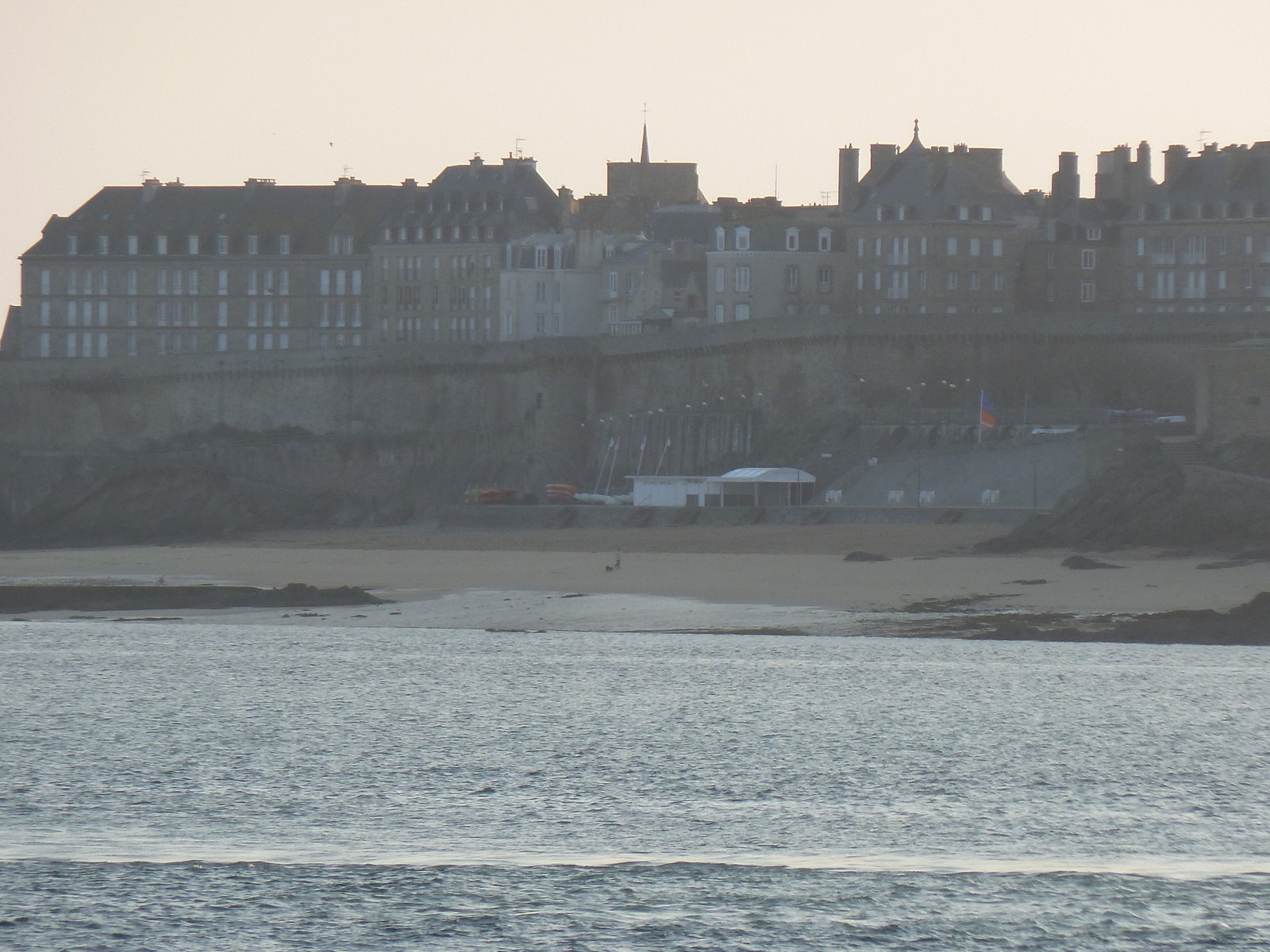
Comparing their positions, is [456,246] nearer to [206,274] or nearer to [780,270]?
[206,274]

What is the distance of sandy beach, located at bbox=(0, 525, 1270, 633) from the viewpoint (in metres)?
26.3

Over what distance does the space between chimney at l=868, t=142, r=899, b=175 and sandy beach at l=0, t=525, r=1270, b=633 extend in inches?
993

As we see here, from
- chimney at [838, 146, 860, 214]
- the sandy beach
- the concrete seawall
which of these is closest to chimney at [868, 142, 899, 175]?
chimney at [838, 146, 860, 214]

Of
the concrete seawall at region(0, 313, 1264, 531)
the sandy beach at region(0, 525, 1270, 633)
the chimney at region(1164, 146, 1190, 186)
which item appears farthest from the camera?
the chimney at region(1164, 146, 1190, 186)

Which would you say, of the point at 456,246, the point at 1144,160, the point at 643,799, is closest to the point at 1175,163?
the point at 1144,160

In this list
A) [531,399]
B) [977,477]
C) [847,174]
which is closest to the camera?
[977,477]

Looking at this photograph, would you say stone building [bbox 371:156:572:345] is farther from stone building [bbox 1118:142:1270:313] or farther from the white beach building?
the white beach building

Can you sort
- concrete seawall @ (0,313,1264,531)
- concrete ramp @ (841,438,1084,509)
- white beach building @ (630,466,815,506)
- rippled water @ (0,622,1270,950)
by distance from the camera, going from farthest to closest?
concrete seawall @ (0,313,1264,531) → white beach building @ (630,466,815,506) → concrete ramp @ (841,438,1084,509) → rippled water @ (0,622,1270,950)

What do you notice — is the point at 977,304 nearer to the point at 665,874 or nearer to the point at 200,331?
the point at 200,331

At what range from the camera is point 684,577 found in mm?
30891

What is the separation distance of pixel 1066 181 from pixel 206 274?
98.0ft

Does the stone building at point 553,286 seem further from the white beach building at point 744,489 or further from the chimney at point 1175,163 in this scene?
the white beach building at point 744,489

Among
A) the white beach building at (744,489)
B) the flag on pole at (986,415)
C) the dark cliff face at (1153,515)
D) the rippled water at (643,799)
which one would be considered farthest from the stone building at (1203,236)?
the rippled water at (643,799)

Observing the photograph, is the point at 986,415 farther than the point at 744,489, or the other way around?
the point at 744,489
